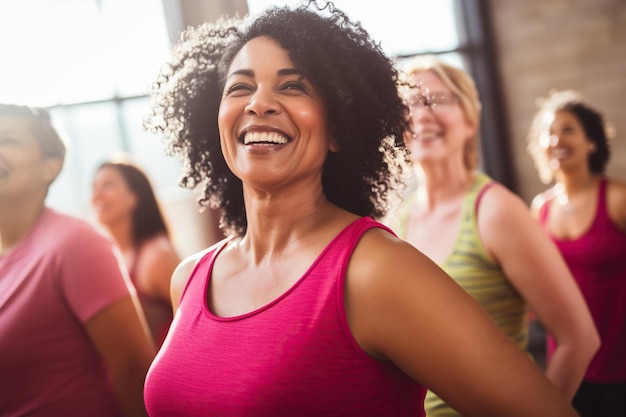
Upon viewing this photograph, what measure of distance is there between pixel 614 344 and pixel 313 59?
6.38 feet

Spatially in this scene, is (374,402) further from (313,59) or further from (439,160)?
(439,160)

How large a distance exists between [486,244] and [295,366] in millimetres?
778

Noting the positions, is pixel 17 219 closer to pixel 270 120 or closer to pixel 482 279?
pixel 270 120

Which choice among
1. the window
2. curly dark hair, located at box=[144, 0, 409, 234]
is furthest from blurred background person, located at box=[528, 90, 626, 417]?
the window

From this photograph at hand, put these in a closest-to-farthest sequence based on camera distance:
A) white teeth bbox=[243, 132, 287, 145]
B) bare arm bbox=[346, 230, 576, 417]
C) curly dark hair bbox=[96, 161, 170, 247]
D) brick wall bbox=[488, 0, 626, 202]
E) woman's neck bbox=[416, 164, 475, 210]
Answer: bare arm bbox=[346, 230, 576, 417] → white teeth bbox=[243, 132, 287, 145] → woman's neck bbox=[416, 164, 475, 210] → curly dark hair bbox=[96, 161, 170, 247] → brick wall bbox=[488, 0, 626, 202]

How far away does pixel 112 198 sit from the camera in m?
3.03

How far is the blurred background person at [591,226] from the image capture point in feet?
8.43

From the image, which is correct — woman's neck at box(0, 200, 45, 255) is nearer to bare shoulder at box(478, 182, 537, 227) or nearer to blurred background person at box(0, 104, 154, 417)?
blurred background person at box(0, 104, 154, 417)

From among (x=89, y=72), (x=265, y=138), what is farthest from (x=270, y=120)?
(x=89, y=72)

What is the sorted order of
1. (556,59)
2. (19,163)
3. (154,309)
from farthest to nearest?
(556,59), (154,309), (19,163)

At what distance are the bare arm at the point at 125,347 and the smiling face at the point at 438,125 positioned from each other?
897mm

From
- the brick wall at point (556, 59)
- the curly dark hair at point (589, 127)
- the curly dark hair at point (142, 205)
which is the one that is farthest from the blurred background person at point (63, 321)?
the brick wall at point (556, 59)

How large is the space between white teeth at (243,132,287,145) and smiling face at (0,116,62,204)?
2.66 feet

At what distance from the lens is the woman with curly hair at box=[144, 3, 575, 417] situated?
0.96 meters
